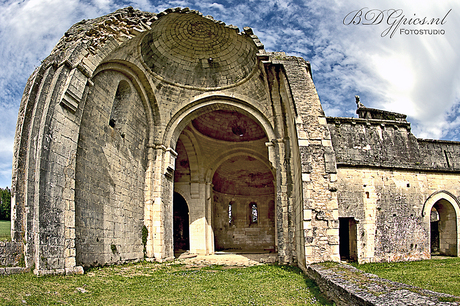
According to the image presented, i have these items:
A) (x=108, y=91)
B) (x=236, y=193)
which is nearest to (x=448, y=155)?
(x=236, y=193)

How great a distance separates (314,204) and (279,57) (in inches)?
194

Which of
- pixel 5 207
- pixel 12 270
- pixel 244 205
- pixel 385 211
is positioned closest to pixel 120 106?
pixel 12 270

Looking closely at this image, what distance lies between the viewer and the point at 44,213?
6840 millimetres

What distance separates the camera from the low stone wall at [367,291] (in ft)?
12.8

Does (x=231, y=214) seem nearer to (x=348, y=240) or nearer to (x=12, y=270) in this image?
(x=348, y=240)

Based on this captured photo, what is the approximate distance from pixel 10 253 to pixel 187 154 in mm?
10061

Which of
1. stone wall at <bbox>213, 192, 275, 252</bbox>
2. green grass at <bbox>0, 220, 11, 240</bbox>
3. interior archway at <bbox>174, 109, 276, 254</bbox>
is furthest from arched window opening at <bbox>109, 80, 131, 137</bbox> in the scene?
stone wall at <bbox>213, 192, 275, 252</bbox>

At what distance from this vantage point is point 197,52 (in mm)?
12047

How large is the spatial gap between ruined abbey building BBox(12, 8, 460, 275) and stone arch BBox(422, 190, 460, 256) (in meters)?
0.05

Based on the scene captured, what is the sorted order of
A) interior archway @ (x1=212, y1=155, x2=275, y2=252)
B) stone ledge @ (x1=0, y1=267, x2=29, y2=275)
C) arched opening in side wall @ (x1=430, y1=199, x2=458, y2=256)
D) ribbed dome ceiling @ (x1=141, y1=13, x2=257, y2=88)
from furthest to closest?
1. interior archway @ (x1=212, y1=155, x2=275, y2=252)
2. arched opening in side wall @ (x1=430, y1=199, x2=458, y2=256)
3. ribbed dome ceiling @ (x1=141, y1=13, x2=257, y2=88)
4. stone ledge @ (x1=0, y1=267, x2=29, y2=275)

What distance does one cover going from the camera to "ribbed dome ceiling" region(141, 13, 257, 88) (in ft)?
36.0

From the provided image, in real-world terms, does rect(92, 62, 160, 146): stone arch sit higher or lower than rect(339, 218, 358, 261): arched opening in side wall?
higher

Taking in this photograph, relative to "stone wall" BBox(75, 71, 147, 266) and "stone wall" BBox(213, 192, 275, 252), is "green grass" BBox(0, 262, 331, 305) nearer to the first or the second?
"stone wall" BBox(75, 71, 147, 266)

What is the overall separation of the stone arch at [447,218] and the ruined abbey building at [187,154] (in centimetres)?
5
